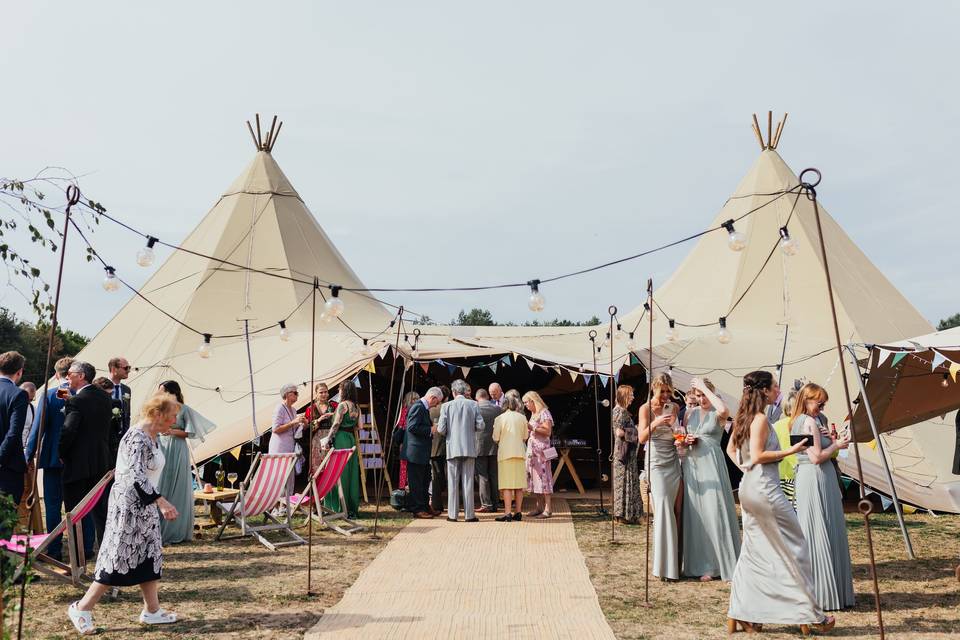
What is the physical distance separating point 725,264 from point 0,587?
484 inches

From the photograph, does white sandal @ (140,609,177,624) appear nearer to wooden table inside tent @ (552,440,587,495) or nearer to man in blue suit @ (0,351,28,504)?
man in blue suit @ (0,351,28,504)

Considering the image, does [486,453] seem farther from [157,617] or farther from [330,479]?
[157,617]

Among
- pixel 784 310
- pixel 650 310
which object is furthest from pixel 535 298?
pixel 784 310

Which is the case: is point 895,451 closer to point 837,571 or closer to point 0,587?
point 837,571

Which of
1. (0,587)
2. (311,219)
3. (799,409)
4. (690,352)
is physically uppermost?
(311,219)

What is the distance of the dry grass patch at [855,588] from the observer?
14.3 feet

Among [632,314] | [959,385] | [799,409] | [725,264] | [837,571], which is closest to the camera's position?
[837,571]

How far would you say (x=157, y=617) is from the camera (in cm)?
445

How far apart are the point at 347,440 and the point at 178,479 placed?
1.92 m

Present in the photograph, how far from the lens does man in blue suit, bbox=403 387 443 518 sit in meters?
8.77

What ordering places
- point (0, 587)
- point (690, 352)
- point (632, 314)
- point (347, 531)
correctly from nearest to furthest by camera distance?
point (0, 587)
point (347, 531)
point (690, 352)
point (632, 314)

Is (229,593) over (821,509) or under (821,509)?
under

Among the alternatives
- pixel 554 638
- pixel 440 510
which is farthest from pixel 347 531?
pixel 554 638

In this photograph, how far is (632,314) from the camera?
14672mm
